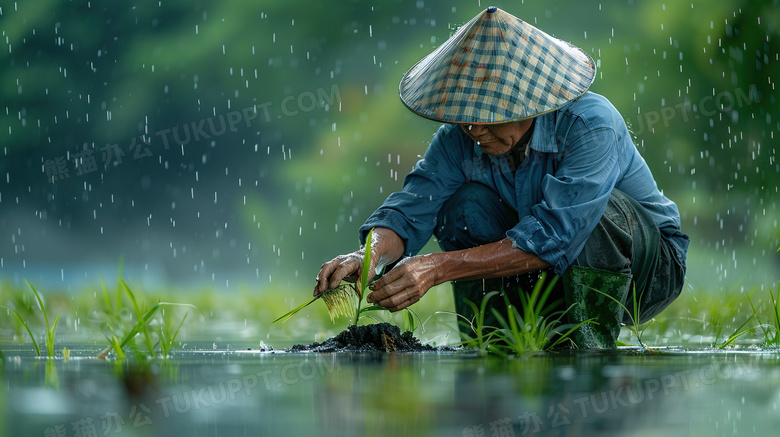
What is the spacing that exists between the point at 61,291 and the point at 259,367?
15.1 ft

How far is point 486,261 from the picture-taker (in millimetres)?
2748

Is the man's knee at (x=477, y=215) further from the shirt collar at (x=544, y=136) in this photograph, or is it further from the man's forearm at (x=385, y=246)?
the shirt collar at (x=544, y=136)

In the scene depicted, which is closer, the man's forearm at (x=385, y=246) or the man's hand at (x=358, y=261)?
the man's hand at (x=358, y=261)

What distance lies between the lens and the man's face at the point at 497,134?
113 inches

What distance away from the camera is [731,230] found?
10820 millimetres

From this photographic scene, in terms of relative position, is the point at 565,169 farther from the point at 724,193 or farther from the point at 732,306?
the point at 724,193

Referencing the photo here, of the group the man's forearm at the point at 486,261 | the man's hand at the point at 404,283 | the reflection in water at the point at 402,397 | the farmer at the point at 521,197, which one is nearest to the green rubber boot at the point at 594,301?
the farmer at the point at 521,197

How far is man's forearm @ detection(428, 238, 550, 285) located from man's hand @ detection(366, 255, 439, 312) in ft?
0.18

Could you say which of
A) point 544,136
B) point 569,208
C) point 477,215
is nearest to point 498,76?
point 544,136

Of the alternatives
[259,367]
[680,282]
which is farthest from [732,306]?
[259,367]

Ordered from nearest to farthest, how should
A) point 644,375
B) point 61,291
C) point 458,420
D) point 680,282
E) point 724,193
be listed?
point 458,420
point 644,375
point 680,282
point 61,291
point 724,193

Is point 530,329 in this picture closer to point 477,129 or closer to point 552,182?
point 552,182

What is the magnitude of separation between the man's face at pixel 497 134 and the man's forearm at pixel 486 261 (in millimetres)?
369

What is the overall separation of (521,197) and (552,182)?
1.15 feet
